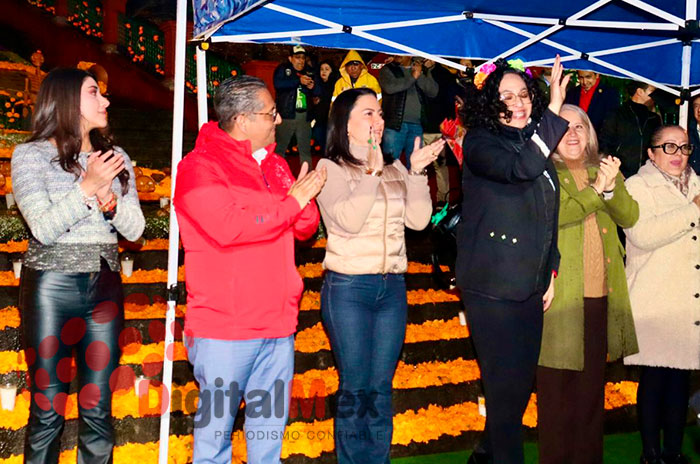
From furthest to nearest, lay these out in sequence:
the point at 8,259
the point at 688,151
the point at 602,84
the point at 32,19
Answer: the point at 32,19, the point at 602,84, the point at 8,259, the point at 688,151

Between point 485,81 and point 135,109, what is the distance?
1091 cm

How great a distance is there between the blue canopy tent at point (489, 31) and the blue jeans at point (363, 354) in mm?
948

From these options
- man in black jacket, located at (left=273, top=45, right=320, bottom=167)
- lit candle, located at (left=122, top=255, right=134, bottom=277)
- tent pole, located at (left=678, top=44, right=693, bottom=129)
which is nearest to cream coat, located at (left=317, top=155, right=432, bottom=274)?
tent pole, located at (left=678, top=44, right=693, bottom=129)

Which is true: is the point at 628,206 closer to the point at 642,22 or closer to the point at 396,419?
the point at 642,22

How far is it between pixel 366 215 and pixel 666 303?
7.26 feet

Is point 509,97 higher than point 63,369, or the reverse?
point 509,97

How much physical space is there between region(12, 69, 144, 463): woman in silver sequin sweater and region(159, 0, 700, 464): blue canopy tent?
0.53 metres

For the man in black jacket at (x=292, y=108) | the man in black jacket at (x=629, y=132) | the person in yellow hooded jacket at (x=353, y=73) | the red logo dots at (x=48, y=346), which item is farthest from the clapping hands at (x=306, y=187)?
the man in black jacket at (x=292, y=108)

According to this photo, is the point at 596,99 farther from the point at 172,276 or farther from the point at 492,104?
the point at 172,276

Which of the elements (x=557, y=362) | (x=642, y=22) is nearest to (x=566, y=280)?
(x=557, y=362)

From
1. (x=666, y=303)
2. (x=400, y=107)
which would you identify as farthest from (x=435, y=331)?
(x=400, y=107)

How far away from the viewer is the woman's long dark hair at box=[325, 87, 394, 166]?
4.09 meters

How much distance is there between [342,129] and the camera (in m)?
4.11

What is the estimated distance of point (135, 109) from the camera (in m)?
13.6
